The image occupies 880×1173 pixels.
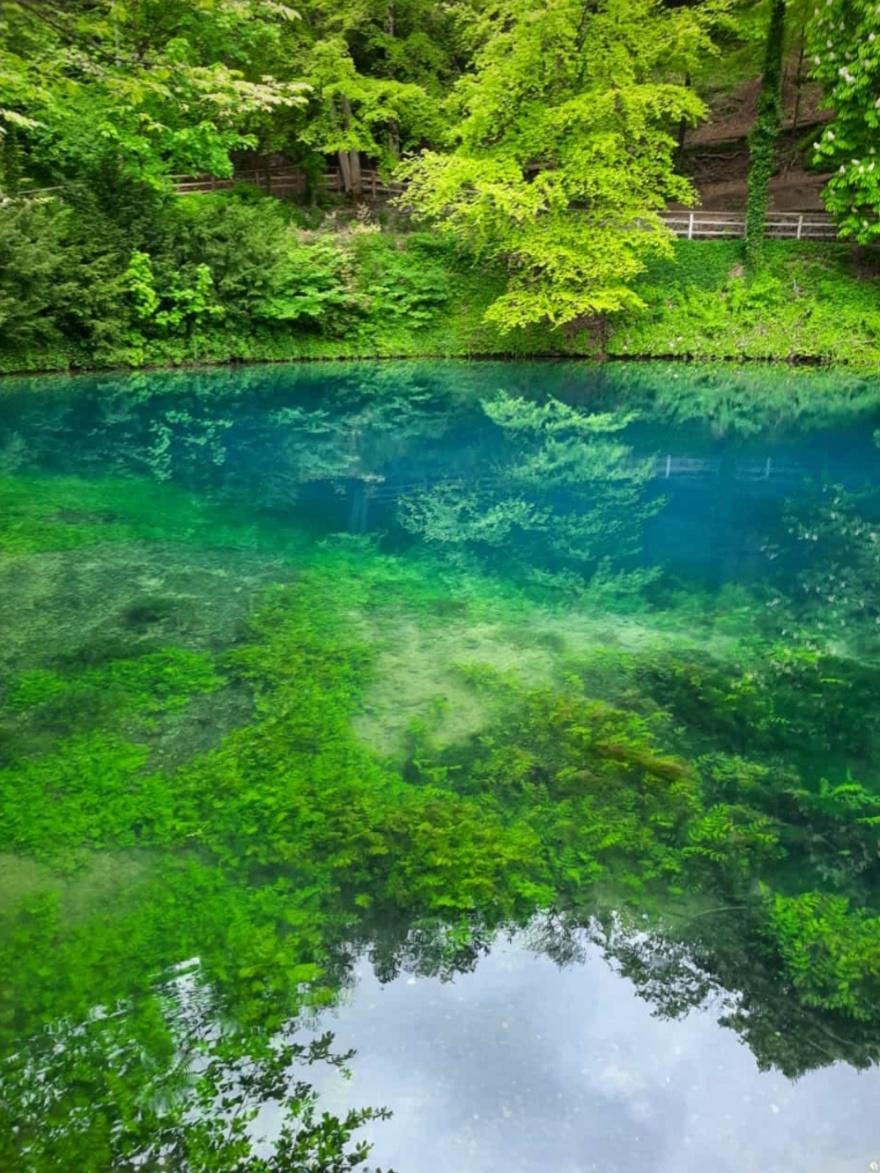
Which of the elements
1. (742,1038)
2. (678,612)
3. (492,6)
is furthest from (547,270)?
(742,1038)

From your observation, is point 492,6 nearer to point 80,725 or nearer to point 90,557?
point 90,557

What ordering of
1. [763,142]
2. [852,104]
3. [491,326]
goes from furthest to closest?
[491,326] → [763,142] → [852,104]

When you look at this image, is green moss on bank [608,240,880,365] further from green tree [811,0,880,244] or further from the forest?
green tree [811,0,880,244]

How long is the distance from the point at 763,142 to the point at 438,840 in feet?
74.8

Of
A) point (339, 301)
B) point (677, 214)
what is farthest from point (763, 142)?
point (339, 301)

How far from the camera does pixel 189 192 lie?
1011 inches

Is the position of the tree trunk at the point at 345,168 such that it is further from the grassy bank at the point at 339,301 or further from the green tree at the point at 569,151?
the green tree at the point at 569,151

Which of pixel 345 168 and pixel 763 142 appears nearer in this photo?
pixel 763 142

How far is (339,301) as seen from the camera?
71.1 ft

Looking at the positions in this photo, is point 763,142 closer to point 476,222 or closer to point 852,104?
point 852,104

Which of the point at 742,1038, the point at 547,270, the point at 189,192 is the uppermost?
the point at 189,192

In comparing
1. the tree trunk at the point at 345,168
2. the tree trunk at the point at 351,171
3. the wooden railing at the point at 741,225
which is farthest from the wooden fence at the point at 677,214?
the tree trunk at the point at 345,168

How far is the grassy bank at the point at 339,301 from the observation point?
Answer: 1950 centimetres

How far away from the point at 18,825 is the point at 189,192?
25.0 metres
